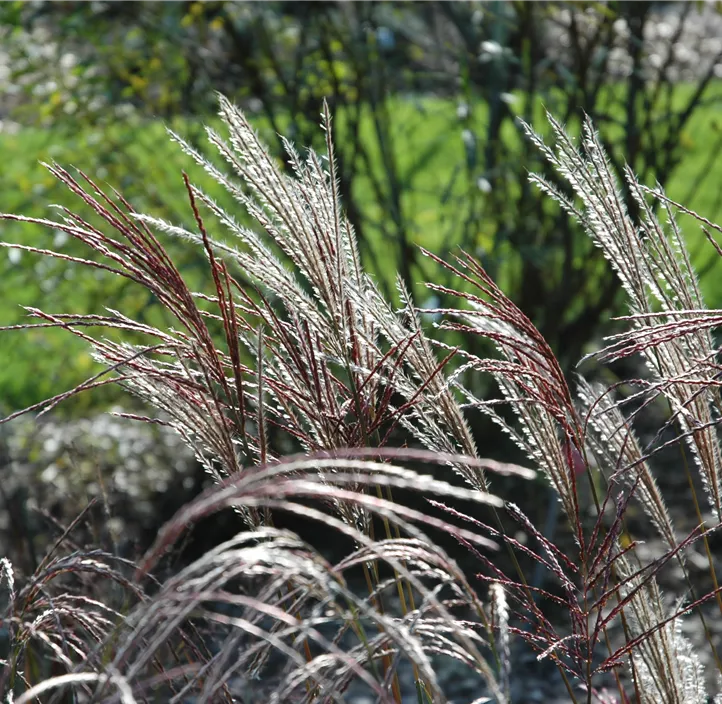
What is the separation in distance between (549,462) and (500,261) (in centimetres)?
240

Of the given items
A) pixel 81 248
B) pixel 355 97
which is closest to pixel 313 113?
pixel 355 97

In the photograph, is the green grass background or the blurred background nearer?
the blurred background

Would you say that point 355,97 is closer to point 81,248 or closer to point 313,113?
point 313,113

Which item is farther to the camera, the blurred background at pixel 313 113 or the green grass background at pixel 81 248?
the green grass background at pixel 81 248

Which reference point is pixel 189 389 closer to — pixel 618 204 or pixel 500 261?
pixel 618 204

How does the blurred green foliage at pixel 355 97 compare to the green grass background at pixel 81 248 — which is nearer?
the blurred green foliage at pixel 355 97

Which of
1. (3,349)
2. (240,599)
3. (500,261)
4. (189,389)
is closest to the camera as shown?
(240,599)

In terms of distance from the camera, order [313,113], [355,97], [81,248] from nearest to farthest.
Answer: [313,113] → [355,97] → [81,248]

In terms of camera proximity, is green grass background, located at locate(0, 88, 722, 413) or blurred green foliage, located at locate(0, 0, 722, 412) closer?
blurred green foliage, located at locate(0, 0, 722, 412)

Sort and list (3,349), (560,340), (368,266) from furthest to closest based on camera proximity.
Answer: (3,349), (368,266), (560,340)

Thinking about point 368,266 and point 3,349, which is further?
point 3,349

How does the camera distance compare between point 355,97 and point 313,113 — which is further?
point 355,97

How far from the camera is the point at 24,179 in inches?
179

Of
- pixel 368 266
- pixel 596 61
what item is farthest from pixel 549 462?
pixel 368 266
